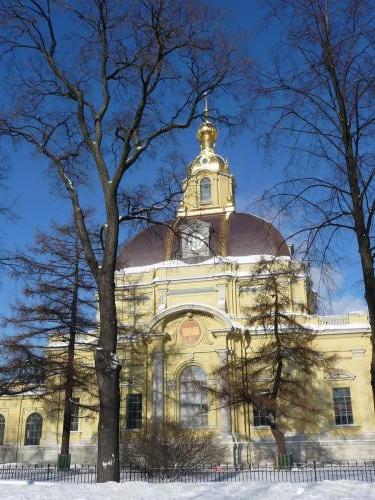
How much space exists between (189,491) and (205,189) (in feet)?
114

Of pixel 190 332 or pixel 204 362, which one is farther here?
pixel 190 332

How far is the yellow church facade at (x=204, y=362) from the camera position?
95.3 feet

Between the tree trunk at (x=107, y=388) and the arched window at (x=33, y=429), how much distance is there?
2479 centimetres

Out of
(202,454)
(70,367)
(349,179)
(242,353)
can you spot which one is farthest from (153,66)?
(242,353)

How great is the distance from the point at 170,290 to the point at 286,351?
10186mm

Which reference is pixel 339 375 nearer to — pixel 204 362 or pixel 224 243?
pixel 204 362

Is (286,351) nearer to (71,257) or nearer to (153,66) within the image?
(71,257)

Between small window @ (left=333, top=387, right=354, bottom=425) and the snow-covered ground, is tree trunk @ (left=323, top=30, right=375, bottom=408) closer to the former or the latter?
the snow-covered ground

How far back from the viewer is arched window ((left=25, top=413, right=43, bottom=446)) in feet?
108

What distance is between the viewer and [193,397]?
31.0 metres

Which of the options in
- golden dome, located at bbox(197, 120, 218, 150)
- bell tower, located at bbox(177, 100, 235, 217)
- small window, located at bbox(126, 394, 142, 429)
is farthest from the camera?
golden dome, located at bbox(197, 120, 218, 150)

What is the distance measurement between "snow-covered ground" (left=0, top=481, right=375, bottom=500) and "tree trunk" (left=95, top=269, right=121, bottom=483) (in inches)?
37.7

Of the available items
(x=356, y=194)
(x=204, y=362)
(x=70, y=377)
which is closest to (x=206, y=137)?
(x=204, y=362)

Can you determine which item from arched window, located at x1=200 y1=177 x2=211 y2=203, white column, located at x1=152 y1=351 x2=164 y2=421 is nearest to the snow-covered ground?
white column, located at x1=152 y1=351 x2=164 y2=421
